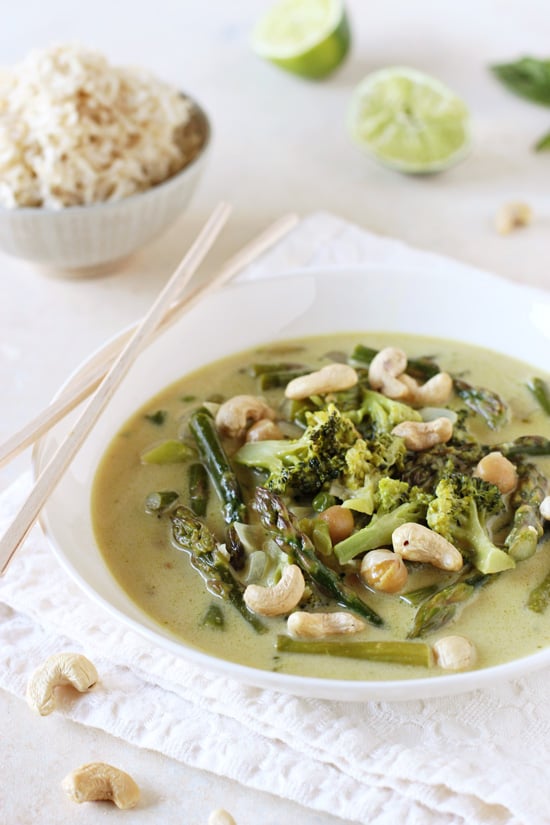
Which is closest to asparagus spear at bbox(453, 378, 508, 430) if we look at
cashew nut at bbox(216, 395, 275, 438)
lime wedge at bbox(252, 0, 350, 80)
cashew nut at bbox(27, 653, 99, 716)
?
cashew nut at bbox(216, 395, 275, 438)

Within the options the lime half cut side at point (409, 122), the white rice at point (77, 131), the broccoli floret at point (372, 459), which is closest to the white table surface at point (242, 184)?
the lime half cut side at point (409, 122)

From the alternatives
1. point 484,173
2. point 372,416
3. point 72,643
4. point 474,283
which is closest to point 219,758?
point 72,643

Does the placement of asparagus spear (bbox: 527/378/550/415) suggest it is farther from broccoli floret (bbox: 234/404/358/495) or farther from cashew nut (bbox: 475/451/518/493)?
broccoli floret (bbox: 234/404/358/495)

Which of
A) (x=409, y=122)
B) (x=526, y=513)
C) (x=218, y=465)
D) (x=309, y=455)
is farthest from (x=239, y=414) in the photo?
(x=409, y=122)

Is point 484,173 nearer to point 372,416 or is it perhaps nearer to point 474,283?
point 474,283

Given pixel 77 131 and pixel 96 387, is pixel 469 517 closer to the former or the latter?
pixel 96 387
